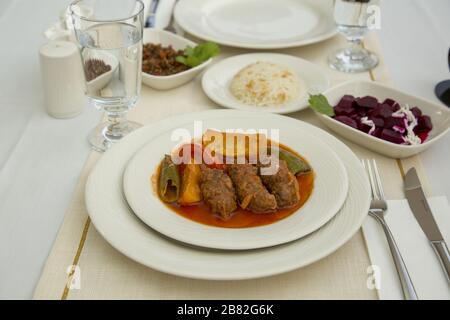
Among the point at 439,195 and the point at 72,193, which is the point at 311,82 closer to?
the point at 439,195

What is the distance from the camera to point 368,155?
1550 millimetres

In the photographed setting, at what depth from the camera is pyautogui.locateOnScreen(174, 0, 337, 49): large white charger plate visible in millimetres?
2129

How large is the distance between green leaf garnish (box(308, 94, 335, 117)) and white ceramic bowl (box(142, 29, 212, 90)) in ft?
1.54

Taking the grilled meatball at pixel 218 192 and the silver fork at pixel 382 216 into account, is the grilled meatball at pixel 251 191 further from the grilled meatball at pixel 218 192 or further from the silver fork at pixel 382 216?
the silver fork at pixel 382 216

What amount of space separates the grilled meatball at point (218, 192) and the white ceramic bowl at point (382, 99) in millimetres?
473

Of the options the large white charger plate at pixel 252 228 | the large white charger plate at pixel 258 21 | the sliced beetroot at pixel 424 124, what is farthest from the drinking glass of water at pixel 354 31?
the large white charger plate at pixel 252 228

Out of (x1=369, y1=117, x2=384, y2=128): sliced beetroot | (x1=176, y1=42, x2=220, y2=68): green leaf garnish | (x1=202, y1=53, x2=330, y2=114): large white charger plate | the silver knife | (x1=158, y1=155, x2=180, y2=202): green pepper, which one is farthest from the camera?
(x1=176, y1=42, x2=220, y2=68): green leaf garnish

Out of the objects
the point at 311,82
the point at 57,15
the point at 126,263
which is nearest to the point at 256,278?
the point at 126,263

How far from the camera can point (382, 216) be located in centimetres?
127

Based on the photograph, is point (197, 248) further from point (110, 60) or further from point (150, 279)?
point (110, 60)

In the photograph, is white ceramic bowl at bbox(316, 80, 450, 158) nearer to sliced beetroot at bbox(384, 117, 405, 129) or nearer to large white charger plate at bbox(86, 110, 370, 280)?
sliced beetroot at bbox(384, 117, 405, 129)

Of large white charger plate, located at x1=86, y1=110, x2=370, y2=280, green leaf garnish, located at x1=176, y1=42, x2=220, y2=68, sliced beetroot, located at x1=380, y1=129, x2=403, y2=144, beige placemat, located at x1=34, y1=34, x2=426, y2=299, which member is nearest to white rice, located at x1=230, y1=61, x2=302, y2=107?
green leaf garnish, located at x1=176, y1=42, x2=220, y2=68

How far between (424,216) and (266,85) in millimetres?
710
